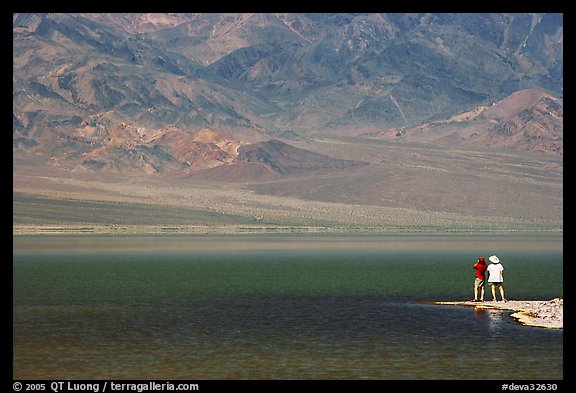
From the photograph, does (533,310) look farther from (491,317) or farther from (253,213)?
(253,213)

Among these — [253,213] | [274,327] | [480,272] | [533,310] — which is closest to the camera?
[274,327]

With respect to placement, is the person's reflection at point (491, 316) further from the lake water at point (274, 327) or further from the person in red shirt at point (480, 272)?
the person in red shirt at point (480, 272)

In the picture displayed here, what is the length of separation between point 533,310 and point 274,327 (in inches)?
385

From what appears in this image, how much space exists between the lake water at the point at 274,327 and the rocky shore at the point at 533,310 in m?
0.71

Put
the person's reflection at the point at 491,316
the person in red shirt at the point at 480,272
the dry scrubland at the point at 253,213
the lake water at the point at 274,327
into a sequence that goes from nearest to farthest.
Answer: the lake water at the point at 274,327
the person's reflection at the point at 491,316
the person in red shirt at the point at 480,272
the dry scrubland at the point at 253,213

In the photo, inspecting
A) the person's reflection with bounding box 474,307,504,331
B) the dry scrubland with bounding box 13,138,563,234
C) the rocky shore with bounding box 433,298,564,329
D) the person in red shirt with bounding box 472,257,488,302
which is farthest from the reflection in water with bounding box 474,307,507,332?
the dry scrubland with bounding box 13,138,563,234

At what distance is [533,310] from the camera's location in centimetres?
3850

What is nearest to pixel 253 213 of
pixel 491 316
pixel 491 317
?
pixel 491 316

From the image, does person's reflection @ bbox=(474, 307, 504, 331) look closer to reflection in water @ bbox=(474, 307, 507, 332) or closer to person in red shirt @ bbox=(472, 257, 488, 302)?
reflection in water @ bbox=(474, 307, 507, 332)

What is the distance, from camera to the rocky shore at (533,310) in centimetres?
3516

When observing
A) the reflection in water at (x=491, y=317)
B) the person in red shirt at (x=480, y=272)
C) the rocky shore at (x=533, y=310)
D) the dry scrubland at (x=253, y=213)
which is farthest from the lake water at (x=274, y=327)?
the dry scrubland at (x=253, y=213)

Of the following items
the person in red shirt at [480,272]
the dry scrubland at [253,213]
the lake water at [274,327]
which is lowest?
the lake water at [274,327]

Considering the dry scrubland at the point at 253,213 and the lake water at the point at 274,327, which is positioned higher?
the dry scrubland at the point at 253,213

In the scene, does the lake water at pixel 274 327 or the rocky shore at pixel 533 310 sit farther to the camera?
the rocky shore at pixel 533 310
